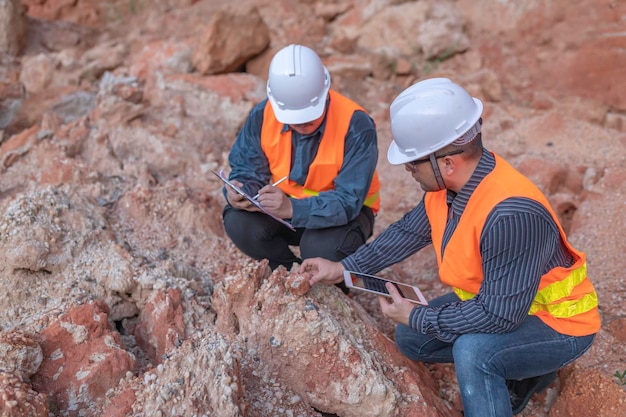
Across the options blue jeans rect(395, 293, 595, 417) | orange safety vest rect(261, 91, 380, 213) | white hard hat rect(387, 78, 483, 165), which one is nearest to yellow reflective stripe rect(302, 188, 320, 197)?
orange safety vest rect(261, 91, 380, 213)

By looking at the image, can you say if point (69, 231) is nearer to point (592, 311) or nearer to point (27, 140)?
point (27, 140)

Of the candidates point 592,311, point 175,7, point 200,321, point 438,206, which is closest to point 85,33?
point 175,7

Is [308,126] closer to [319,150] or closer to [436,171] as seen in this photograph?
[319,150]

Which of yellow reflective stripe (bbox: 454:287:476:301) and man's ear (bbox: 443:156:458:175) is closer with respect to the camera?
man's ear (bbox: 443:156:458:175)

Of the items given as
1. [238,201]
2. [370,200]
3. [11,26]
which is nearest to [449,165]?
[370,200]

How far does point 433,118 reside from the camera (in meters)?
2.25

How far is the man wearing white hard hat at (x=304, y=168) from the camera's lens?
3.07 meters

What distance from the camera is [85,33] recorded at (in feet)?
23.5

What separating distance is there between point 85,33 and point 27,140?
315cm

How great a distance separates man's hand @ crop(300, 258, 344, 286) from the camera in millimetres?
2715

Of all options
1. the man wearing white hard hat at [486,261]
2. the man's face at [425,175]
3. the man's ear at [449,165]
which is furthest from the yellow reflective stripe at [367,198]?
the man's ear at [449,165]

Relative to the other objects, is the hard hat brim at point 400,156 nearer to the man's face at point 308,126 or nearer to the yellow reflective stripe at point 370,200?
the man's face at point 308,126

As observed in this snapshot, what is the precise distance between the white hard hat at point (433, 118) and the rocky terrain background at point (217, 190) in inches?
33.3

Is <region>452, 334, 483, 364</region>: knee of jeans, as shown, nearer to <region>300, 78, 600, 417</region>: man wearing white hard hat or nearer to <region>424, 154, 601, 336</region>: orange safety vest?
<region>300, 78, 600, 417</region>: man wearing white hard hat
